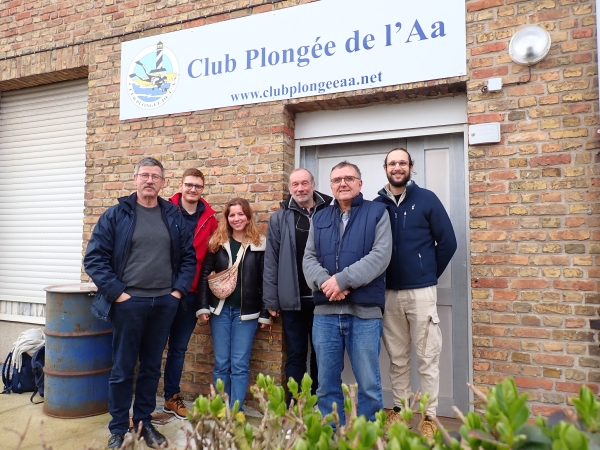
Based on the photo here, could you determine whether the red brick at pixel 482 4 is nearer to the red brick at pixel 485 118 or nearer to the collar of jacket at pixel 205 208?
the red brick at pixel 485 118

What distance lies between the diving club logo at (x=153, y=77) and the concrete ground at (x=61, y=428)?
292 cm

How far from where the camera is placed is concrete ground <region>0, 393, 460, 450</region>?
3.33 m

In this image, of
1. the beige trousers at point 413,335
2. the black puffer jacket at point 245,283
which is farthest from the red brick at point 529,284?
the black puffer jacket at point 245,283

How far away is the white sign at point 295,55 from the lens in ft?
11.8

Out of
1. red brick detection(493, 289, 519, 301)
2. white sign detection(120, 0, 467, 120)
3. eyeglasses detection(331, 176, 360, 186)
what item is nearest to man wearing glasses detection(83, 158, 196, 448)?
eyeglasses detection(331, 176, 360, 186)

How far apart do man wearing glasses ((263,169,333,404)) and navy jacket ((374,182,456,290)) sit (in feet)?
2.21

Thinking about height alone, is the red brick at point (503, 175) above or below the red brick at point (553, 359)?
above

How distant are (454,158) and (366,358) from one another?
1.83 m

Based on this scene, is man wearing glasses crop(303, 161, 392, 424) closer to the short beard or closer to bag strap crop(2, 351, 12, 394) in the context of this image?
the short beard

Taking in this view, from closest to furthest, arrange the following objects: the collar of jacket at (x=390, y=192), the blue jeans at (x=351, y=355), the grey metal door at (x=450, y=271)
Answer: the blue jeans at (x=351, y=355) < the collar of jacket at (x=390, y=192) < the grey metal door at (x=450, y=271)

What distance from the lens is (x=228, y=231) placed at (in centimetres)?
374

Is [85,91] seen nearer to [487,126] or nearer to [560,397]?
[487,126]

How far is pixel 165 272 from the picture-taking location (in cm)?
335

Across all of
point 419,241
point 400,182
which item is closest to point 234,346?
point 419,241
